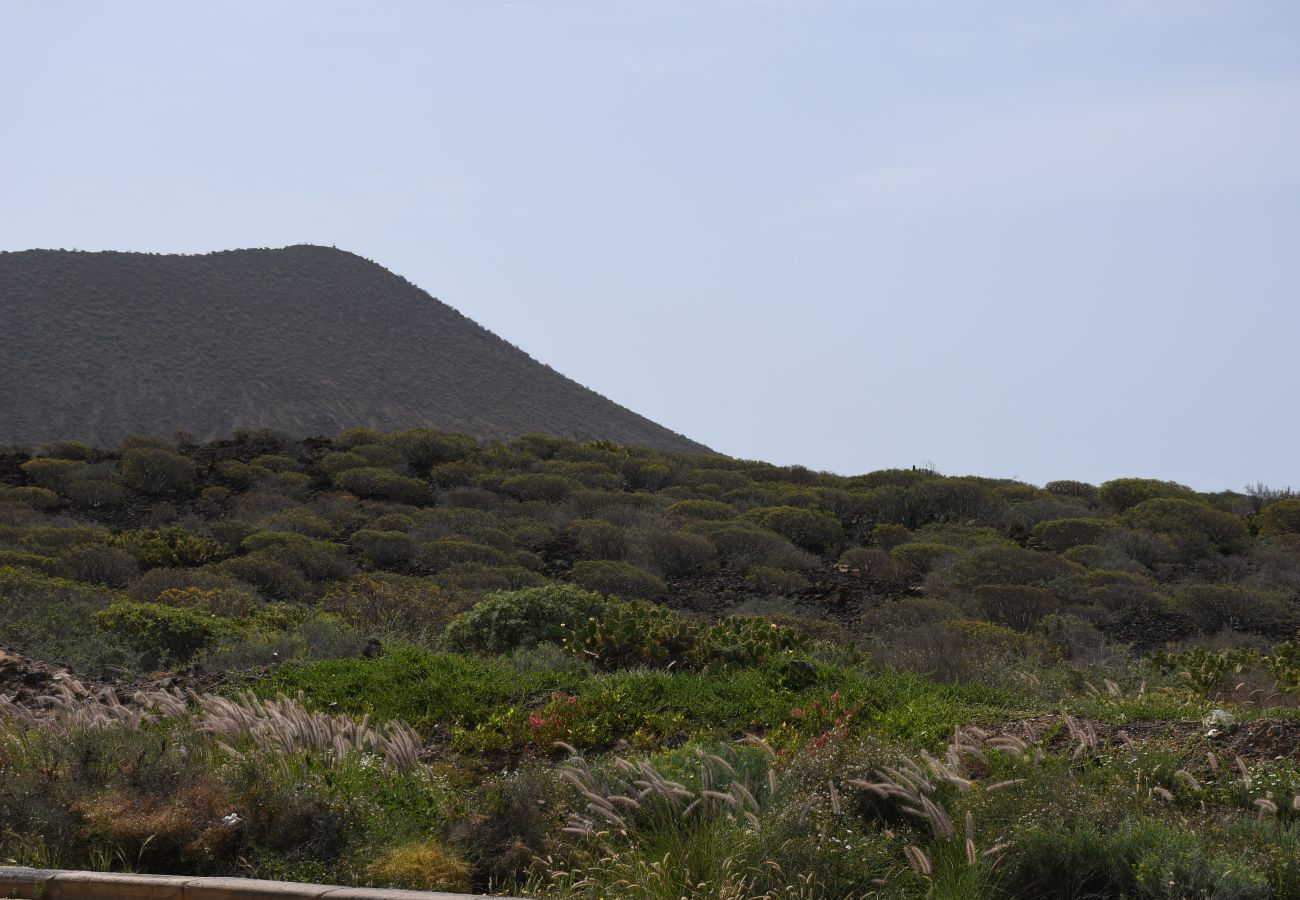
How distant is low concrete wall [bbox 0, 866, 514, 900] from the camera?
528cm

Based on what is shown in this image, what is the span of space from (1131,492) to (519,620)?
19415 mm

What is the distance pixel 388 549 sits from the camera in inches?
794

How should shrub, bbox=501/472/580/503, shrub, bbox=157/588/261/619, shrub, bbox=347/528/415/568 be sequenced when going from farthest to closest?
1. shrub, bbox=501/472/580/503
2. shrub, bbox=347/528/415/568
3. shrub, bbox=157/588/261/619

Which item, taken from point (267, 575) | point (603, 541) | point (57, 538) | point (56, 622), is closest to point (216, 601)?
point (56, 622)

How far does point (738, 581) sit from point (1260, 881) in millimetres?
14899

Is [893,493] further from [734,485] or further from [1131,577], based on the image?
[1131,577]

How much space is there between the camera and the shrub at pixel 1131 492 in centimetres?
2720

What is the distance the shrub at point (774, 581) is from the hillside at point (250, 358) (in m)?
37.0

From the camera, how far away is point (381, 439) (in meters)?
30.8

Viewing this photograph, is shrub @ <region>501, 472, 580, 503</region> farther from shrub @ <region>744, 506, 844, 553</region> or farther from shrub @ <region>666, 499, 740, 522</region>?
shrub @ <region>744, 506, 844, 553</region>

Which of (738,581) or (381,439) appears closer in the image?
(738,581)

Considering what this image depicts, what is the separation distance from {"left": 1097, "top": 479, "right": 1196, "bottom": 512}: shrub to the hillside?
34.8m

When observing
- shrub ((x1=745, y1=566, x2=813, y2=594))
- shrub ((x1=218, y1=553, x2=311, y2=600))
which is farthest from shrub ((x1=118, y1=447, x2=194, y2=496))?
shrub ((x1=745, y1=566, x2=813, y2=594))

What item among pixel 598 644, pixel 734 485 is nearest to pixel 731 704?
pixel 598 644
